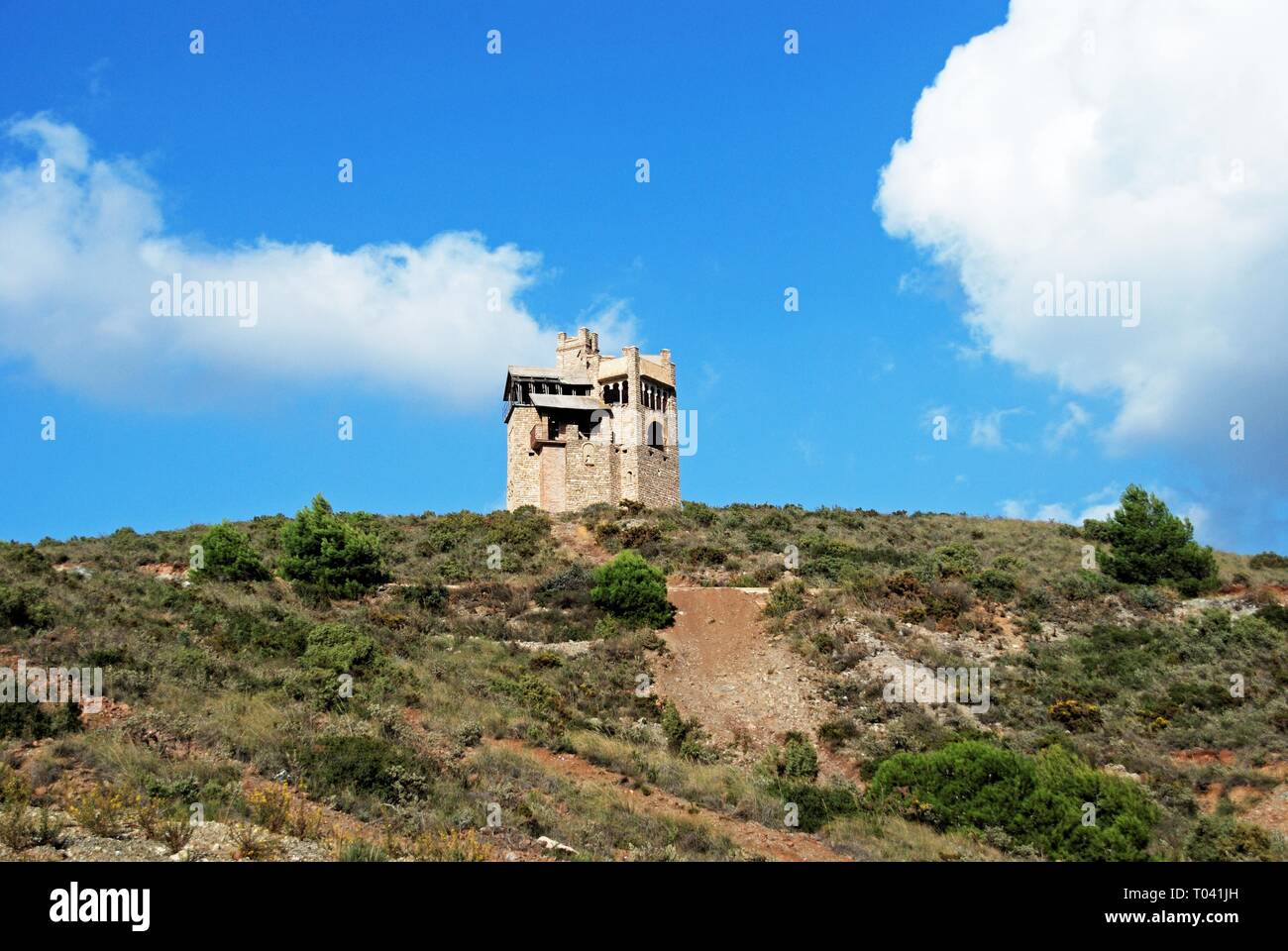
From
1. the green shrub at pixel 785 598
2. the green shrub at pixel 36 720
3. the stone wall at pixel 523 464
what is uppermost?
the stone wall at pixel 523 464

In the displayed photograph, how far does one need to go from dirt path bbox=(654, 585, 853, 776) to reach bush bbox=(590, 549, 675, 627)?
0.81m

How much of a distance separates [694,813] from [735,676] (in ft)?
47.3

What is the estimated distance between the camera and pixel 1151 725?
2716 centimetres

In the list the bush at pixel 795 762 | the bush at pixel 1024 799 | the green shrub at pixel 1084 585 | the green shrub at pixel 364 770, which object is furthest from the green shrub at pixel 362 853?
the green shrub at pixel 1084 585

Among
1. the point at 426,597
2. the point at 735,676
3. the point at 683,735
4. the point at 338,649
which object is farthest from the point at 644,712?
the point at 426,597

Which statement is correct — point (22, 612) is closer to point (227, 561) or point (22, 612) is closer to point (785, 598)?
point (227, 561)

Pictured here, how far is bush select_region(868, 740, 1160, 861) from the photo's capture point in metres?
18.7

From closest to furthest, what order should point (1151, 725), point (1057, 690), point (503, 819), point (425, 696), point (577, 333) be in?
point (503, 819), point (425, 696), point (1151, 725), point (1057, 690), point (577, 333)

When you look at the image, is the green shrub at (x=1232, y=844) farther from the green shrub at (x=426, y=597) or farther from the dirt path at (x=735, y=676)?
the green shrub at (x=426, y=597)

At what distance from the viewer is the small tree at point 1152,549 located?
41781 mm

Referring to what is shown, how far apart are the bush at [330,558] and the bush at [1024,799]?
24.6 meters
